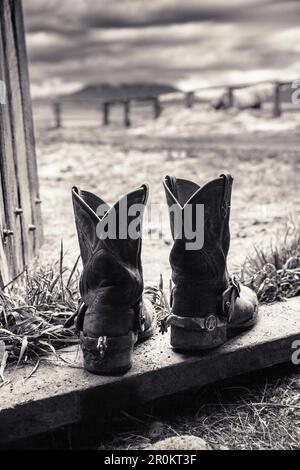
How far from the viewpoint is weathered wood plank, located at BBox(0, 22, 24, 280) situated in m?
3.10

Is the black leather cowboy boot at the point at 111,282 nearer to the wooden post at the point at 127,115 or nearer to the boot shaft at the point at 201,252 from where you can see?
the boot shaft at the point at 201,252

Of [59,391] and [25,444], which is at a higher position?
[59,391]

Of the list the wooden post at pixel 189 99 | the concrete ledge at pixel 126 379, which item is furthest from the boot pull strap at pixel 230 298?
the wooden post at pixel 189 99

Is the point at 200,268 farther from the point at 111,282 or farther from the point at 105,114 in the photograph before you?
the point at 105,114

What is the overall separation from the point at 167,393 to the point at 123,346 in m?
0.27

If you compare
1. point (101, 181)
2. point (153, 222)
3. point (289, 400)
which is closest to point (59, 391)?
point (289, 400)

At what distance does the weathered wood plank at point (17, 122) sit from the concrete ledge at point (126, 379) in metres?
1.57

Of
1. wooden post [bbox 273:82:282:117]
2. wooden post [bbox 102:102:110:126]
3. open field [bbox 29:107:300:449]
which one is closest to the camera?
open field [bbox 29:107:300:449]

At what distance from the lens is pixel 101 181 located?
21.6 ft

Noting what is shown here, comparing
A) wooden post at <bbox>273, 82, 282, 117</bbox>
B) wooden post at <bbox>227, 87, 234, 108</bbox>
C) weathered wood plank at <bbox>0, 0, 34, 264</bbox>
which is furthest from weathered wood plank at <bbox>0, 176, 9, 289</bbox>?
wooden post at <bbox>227, 87, 234, 108</bbox>

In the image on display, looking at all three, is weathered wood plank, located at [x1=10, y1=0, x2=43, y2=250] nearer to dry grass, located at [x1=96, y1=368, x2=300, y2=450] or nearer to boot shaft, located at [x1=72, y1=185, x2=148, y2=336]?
boot shaft, located at [x1=72, y1=185, x2=148, y2=336]

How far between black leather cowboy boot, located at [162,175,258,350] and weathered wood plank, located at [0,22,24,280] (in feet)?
4.16

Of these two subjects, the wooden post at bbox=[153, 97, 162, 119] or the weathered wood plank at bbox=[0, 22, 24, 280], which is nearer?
the weathered wood plank at bbox=[0, 22, 24, 280]
